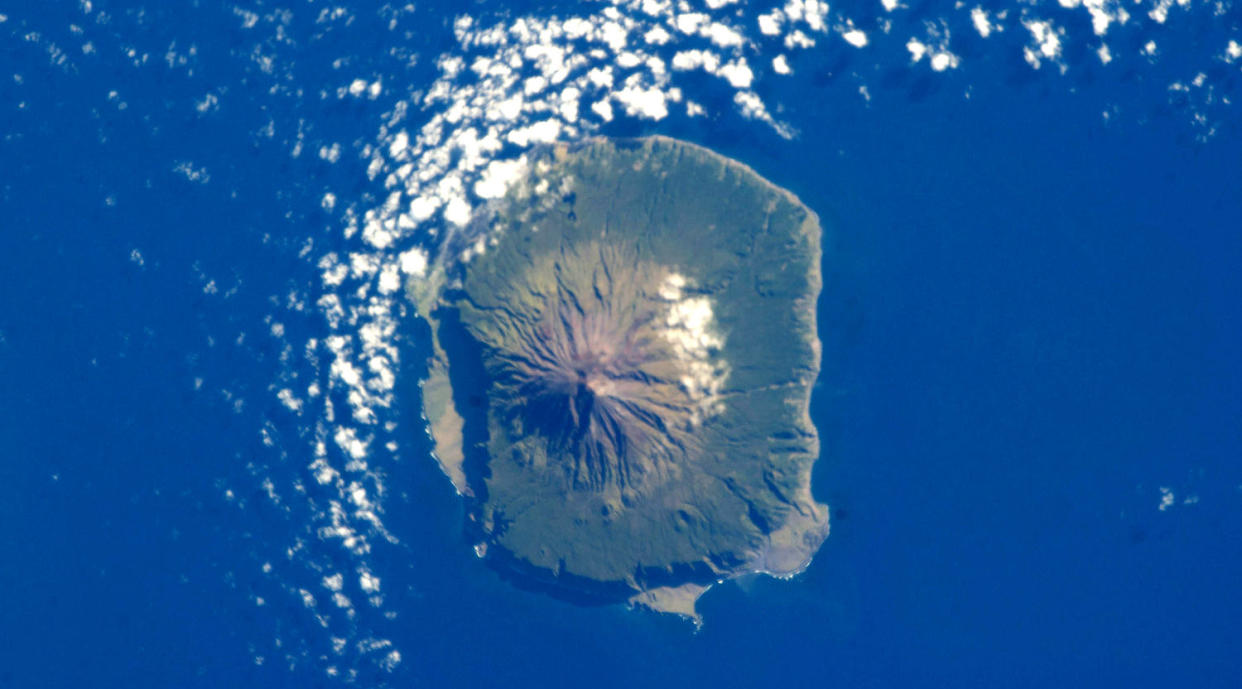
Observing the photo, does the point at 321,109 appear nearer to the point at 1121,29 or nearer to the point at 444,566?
the point at 444,566

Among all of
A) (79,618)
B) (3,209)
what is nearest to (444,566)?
(79,618)

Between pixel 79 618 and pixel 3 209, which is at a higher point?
pixel 3 209

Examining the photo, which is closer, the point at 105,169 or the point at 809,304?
the point at 809,304

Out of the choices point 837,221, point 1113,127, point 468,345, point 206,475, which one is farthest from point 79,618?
point 1113,127

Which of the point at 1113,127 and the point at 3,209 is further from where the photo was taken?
the point at 3,209

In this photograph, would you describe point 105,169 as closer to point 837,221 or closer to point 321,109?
point 321,109

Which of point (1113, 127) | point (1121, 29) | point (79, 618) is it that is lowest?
point (79, 618)
